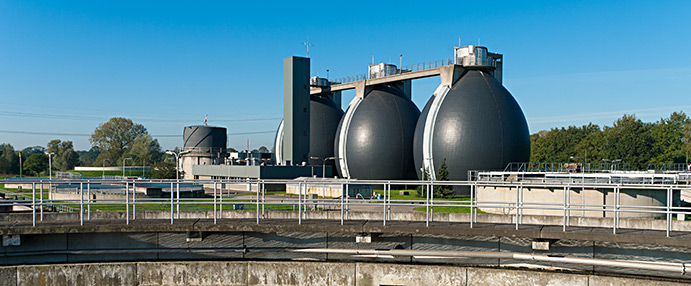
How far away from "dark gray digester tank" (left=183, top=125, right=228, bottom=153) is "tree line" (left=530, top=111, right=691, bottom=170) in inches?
2168

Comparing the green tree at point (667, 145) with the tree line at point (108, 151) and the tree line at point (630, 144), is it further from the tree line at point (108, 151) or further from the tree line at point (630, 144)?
the tree line at point (108, 151)

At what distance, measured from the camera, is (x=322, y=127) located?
71.7 metres

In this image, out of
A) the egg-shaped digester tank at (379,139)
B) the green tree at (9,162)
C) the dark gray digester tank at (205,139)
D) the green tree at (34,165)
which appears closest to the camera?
the egg-shaped digester tank at (379,139)

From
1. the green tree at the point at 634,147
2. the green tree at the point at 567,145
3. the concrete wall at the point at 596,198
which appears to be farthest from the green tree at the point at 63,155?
the concrete wall at the point at 596,198

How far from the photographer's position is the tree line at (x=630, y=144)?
8238 cm

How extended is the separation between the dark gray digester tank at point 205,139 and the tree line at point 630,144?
55.1m

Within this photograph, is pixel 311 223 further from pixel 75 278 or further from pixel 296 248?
pixel 75 278

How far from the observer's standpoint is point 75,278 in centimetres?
1373

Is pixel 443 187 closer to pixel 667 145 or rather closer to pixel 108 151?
pixel 667 145

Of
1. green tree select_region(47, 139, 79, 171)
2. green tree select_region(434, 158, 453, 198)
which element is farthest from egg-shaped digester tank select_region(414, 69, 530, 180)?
green tree select_region(47, 139, 79, 171)

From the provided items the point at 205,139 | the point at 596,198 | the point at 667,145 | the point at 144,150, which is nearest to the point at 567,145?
the point at 667,145

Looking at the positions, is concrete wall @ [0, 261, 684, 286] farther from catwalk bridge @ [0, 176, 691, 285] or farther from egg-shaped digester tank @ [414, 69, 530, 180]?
egg-shaped digester tank @ [414, 69, 530, 180]

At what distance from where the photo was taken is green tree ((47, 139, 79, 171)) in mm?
135625

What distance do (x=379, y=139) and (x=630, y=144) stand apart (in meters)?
42.5
